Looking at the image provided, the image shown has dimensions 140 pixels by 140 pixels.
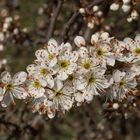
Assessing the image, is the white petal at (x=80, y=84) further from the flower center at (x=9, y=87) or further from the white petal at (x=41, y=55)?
the flower center at (x=9, y=87)

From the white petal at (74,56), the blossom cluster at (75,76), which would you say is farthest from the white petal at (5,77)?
the white petal at (74,56)

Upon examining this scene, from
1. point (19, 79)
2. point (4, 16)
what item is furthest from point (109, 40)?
point (4, 16)

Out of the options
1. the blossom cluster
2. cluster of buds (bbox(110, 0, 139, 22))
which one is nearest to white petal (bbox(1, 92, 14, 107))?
the blossom cluster

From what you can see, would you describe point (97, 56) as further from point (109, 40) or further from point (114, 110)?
point (114, 110)

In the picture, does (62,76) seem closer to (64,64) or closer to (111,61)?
(64,64)

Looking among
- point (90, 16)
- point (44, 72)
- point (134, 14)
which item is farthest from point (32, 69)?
point (134, 14)

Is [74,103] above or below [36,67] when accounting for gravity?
below
